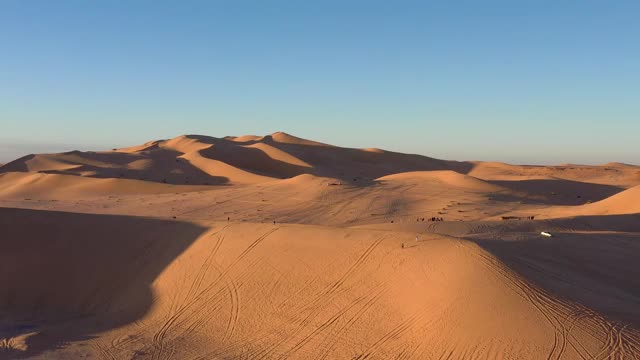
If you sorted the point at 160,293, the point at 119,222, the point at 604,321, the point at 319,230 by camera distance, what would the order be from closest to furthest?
the point at 604,321, the point at 160,293, the point at 319,230, the point at 119,222

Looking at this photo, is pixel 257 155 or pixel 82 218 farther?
pixel 257 155

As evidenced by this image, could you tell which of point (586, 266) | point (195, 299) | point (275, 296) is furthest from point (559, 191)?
point (195, 299)

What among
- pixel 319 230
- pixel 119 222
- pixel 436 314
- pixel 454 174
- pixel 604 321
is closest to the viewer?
pixel 604 321

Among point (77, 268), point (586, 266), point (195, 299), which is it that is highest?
point (586, 266)

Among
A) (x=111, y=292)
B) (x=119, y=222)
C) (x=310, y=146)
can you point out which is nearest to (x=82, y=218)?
(x=119, y=222)

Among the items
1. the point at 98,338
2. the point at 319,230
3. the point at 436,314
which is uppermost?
the point at 319,230

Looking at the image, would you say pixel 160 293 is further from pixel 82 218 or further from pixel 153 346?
pixel 82 218

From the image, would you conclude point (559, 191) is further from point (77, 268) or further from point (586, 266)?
point (77, 268)

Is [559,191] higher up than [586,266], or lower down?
higher up
